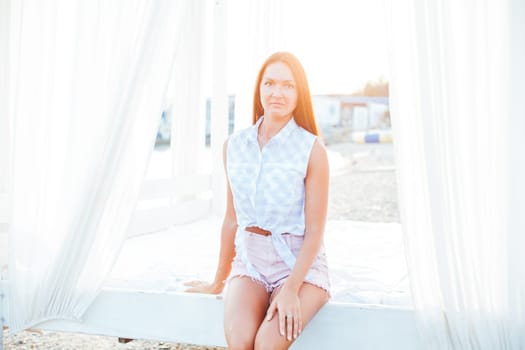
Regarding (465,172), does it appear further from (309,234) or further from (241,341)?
(241,341)

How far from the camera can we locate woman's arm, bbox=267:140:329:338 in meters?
1.72

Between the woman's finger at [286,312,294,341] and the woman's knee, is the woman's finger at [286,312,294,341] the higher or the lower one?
the higher one

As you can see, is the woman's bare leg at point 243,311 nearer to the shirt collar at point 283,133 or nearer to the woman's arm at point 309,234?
the woman's arm at point 309,234

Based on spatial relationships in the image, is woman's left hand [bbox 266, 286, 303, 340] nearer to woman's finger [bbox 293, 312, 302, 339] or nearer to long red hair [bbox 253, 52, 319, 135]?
woman's finger [bbox 293, 312, 302, 339]

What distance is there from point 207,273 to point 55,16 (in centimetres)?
116

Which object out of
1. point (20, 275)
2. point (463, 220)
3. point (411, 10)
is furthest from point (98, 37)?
point (463, 220)

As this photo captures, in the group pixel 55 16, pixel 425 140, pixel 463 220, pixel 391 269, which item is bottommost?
Answer: pixel 391 269

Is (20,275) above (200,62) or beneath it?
beneath

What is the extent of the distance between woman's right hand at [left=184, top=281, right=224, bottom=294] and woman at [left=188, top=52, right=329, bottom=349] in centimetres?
6

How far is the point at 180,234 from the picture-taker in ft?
11.3

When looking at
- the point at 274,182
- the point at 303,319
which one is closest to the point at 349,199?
the point at 274,182

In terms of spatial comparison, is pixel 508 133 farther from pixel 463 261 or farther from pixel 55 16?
pixel 55 16

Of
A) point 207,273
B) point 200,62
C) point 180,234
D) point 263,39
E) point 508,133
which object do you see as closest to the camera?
point 508,133

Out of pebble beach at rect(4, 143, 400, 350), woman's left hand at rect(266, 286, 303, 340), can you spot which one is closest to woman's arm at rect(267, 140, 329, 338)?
woman's left hand at rect(266, 286, 303, 340)
